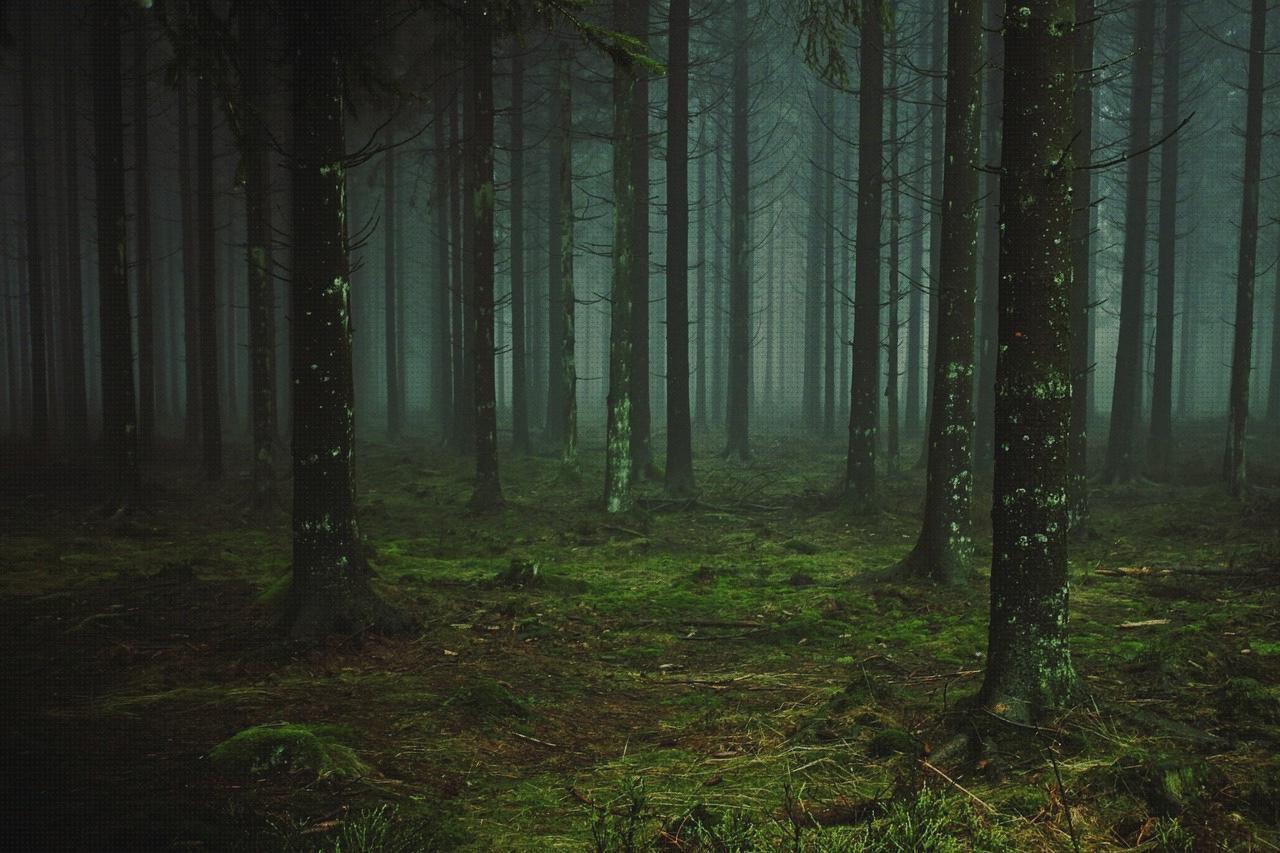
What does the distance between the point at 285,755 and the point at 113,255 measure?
11.7 m

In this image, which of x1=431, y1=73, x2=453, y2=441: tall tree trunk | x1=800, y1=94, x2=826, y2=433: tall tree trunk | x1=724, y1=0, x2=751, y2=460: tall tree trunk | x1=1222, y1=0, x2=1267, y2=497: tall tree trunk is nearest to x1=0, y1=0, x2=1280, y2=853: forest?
x1=1222, y1=0, x2=1267, y2=497: tall tree trunk

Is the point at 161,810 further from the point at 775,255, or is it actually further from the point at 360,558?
the point at 775,255

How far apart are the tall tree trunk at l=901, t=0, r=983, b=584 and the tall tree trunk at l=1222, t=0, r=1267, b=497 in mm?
8826

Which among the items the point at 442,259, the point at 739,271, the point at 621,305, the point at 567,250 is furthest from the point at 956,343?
the point at 442,259

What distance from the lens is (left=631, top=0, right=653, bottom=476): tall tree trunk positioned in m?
19.0

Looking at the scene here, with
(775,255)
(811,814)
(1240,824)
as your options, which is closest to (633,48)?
(811,814)

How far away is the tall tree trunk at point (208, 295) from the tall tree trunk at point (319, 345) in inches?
429

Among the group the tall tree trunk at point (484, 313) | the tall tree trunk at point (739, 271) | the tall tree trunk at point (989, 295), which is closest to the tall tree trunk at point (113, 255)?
the tall tree trunk at point (484, 313)

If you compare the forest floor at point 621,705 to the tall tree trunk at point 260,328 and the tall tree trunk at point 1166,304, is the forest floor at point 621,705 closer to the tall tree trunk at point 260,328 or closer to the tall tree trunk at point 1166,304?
the tall tree trunk at point 260,328

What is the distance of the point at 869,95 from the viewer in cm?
1589

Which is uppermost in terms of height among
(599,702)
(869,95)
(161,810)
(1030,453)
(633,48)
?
(869,95)

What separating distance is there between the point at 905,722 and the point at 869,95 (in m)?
13.3

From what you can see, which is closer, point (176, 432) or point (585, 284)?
point (176, 432)

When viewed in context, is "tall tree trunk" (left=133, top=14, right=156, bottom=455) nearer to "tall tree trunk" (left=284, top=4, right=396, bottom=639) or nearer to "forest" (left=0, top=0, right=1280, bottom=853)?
"forest" (left=0, top=0, right=1280, bottom=853)
